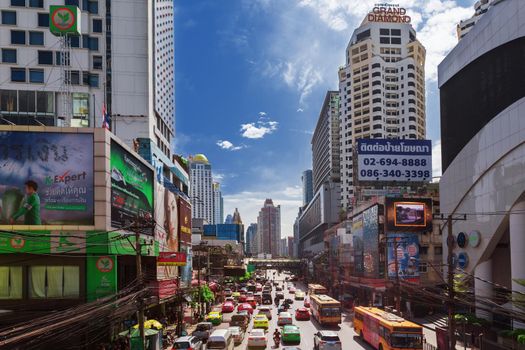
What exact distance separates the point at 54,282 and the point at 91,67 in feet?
161

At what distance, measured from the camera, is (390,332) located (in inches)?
1142

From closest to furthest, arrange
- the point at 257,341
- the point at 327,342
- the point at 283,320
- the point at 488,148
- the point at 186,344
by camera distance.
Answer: the point at 186,344 → the point at 327,342 → the point at 257,341 → the point at 283,320 → the point at 488,148

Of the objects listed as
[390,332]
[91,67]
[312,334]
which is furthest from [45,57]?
[390,332]

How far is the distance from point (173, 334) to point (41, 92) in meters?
43.0

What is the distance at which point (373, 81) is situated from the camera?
461 ft

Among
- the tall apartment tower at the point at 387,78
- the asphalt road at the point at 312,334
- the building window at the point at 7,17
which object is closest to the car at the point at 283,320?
the asphalt road at the point at 312,334

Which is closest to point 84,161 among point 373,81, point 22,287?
point 22,287

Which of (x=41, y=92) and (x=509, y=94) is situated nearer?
(x=509, y=94)

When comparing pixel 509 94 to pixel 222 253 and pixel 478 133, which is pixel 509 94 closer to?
pixel 478 133

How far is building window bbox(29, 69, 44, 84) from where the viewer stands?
229 ft

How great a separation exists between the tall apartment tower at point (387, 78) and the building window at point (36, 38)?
3709 inches

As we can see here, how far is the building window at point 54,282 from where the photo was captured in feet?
106

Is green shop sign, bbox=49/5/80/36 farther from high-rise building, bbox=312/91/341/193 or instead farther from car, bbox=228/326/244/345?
high-rise building, bbox=312/91/341/193

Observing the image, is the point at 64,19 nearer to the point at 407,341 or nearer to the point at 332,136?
the point at 407,341
